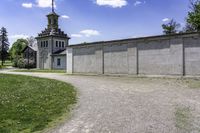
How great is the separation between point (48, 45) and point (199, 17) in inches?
1196

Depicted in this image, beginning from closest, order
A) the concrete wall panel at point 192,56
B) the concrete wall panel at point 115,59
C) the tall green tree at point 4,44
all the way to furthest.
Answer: the concrete wall panel at point 192,56, the concrete wall panel at point 115,59, the tall green tree at point 4,44

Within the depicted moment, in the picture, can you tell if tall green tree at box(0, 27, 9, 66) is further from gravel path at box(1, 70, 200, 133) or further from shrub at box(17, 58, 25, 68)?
gravel path at box(1, 70, 200, 133)

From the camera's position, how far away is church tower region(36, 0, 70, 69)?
50125 mm

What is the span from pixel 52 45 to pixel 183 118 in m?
45.8

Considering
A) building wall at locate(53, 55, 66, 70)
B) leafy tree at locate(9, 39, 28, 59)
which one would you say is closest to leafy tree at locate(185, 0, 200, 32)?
building wall at locate(53, 55, 66, 70)

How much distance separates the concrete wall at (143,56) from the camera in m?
19.1

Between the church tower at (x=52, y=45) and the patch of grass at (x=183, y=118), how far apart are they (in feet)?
136

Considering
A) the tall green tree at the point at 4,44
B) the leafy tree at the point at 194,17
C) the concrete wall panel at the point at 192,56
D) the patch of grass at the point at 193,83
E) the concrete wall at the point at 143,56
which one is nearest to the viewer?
the patch of grass at the point at 193,83

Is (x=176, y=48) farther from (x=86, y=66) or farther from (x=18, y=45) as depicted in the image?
(x=18, y=45)

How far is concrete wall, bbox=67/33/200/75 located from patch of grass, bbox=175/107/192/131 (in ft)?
36.5

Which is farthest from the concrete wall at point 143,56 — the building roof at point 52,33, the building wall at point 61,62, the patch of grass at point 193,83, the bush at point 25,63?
the bush at point 25,63

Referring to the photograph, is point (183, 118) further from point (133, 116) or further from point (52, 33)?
point (52, 33)

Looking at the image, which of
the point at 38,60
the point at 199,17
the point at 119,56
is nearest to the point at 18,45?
the point at 38,60

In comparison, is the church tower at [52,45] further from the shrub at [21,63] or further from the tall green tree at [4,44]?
the tall green tree at [4,44]
